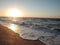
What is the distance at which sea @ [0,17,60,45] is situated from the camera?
4.70ft

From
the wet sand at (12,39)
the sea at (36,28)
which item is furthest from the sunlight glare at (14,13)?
the wet sand at (12,39)

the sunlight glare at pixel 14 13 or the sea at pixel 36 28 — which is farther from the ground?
the sunlight glare at pixel 14 13

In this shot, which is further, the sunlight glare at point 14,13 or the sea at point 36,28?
the sunlight glare at point 14,13

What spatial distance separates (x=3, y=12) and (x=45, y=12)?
0.56 m

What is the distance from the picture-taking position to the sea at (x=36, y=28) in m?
1.43

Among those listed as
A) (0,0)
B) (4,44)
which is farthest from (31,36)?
(0,0)

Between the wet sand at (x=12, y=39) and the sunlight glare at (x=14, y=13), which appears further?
the sunlight glare at (x=14, y=13)

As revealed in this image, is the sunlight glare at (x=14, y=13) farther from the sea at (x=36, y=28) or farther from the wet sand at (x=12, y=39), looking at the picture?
the wet sand at (x=12, y=39)

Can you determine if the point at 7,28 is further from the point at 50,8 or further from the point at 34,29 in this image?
the point at 50,8

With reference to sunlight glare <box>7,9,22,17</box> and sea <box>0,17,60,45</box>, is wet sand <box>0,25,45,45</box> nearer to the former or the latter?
sea <box>0,17,60,45</box>

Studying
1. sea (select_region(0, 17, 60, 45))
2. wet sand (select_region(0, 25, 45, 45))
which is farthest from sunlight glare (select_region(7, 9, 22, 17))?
wet sand (select_region(0, 25, 45, 45))

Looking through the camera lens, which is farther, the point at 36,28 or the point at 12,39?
the point at 36,28

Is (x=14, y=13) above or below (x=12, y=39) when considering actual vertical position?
above

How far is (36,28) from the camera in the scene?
155 centimetres
